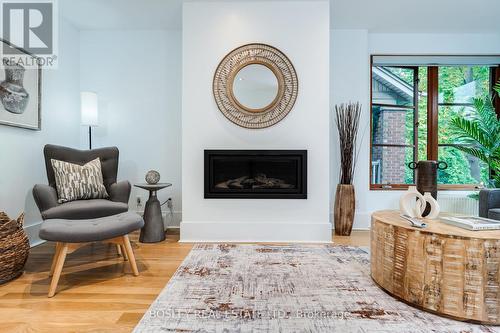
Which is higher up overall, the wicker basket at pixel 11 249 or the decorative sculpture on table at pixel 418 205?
the decorative sculpture on table at pixel 418 205

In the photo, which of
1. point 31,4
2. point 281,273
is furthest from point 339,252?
point 31,4

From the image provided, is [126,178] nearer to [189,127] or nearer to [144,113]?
[144,113]

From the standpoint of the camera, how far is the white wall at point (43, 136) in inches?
103

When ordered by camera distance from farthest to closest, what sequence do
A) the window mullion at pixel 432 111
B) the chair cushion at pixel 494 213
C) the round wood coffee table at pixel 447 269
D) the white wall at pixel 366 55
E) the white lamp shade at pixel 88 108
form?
1. the window mullion at pixel 432 111
2. the white wall at pixel 366 55
3. the white lamp shade at pixel 88 108
4. the chair cushion at pixel 494 213
5. the round wood coffee table at pixel 447 269

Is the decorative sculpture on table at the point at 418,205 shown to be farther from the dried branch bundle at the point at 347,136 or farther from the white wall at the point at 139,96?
the white wall at the point at 139,96

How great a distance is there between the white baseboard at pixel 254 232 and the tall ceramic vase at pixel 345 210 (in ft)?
1.07

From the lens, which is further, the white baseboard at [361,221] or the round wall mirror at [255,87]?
the white baseboard at [361,221]

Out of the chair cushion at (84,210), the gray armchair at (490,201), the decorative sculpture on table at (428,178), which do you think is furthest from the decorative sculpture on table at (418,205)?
the chair cushion at (84,210)

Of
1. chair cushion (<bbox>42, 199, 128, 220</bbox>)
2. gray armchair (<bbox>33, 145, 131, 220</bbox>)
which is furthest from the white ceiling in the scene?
chair cushion (<bbox>42, 199, 128, 220</bbox>)

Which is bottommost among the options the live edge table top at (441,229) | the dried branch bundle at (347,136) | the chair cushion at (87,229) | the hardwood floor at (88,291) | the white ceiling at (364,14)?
the hardwood floor at (88,291)

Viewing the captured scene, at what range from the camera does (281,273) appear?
210cm

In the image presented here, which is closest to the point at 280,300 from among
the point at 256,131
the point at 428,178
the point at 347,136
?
the point at 428,178

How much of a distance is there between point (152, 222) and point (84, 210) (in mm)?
733

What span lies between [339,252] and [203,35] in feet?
8.56
